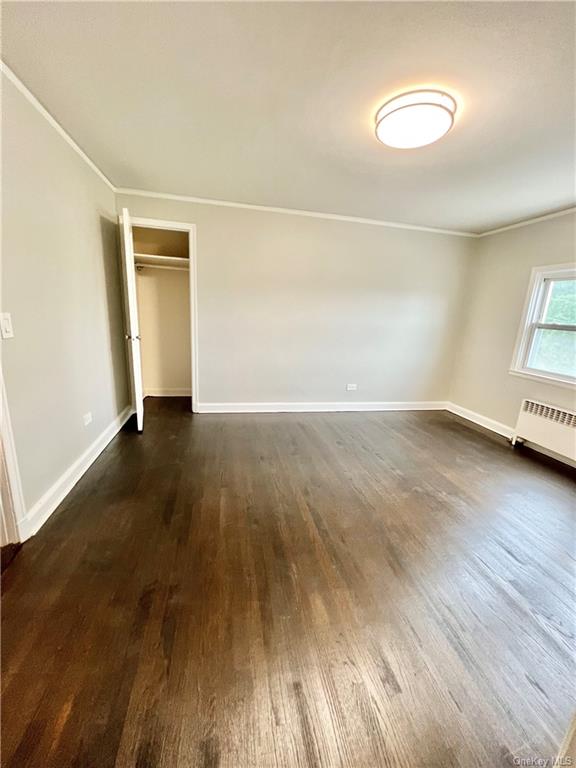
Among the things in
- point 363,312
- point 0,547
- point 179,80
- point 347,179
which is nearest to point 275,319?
point 363,312

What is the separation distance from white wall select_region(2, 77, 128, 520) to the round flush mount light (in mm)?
2010

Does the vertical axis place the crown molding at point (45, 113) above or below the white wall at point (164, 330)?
above

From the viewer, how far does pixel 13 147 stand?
1.65 meters

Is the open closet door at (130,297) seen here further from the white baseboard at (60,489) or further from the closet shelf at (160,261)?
the closet shelf at (160,261)

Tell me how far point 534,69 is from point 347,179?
1457 millimetres

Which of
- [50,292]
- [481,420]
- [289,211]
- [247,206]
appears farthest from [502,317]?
[50,292]

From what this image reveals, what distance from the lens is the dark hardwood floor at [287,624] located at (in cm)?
102

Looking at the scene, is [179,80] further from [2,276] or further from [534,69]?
[534,69]

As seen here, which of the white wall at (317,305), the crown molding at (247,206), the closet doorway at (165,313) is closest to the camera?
the crown molding at (247,206)

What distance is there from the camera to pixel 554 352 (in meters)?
3.41

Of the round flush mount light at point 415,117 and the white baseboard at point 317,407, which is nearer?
the round flush mount light at point 415,117

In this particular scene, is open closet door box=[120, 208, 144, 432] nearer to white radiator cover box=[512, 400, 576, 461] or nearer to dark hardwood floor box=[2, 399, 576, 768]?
dark hardwood floor box=[2, 399, 576, 768]

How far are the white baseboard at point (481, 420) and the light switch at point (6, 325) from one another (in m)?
4.78

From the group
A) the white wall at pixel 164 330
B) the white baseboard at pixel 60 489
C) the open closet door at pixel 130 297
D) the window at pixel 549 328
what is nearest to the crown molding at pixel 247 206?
the open closet door at pixel 130 297
